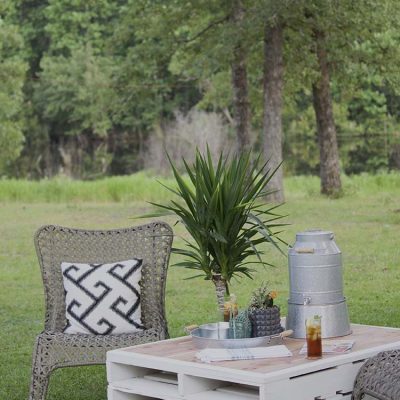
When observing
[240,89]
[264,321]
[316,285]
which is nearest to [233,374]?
[264,321]

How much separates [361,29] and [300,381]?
1081 cm

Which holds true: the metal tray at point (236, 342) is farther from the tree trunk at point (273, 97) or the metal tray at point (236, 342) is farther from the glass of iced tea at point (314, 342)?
the tree trunk at point (273, 97)

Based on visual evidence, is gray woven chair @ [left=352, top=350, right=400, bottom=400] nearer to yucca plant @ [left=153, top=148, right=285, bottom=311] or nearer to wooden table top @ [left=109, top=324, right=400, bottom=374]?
wooden table top @ [left=109, top=324, right=400, bottom=374]

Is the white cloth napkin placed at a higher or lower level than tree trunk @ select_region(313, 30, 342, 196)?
lower

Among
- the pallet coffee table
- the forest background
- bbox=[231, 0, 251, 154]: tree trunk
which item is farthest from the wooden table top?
bbox=[231, 0, 251, 154]: tree trunk

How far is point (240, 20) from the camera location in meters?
13.8

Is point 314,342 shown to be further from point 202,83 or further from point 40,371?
point 202,83

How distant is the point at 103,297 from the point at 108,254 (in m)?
0.34

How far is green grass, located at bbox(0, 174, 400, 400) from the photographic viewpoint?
19.6 ft

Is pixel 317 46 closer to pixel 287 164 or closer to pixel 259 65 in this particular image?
pixel 259 65

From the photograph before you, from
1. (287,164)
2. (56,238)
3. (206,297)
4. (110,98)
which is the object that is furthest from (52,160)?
(56,238)

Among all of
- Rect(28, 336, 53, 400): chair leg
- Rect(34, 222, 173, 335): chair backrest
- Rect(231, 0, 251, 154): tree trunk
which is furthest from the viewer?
Rect(231, 0, 251, 154): tree trunk

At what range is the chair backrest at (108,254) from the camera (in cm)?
482

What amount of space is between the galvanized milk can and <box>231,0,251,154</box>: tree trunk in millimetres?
9969
